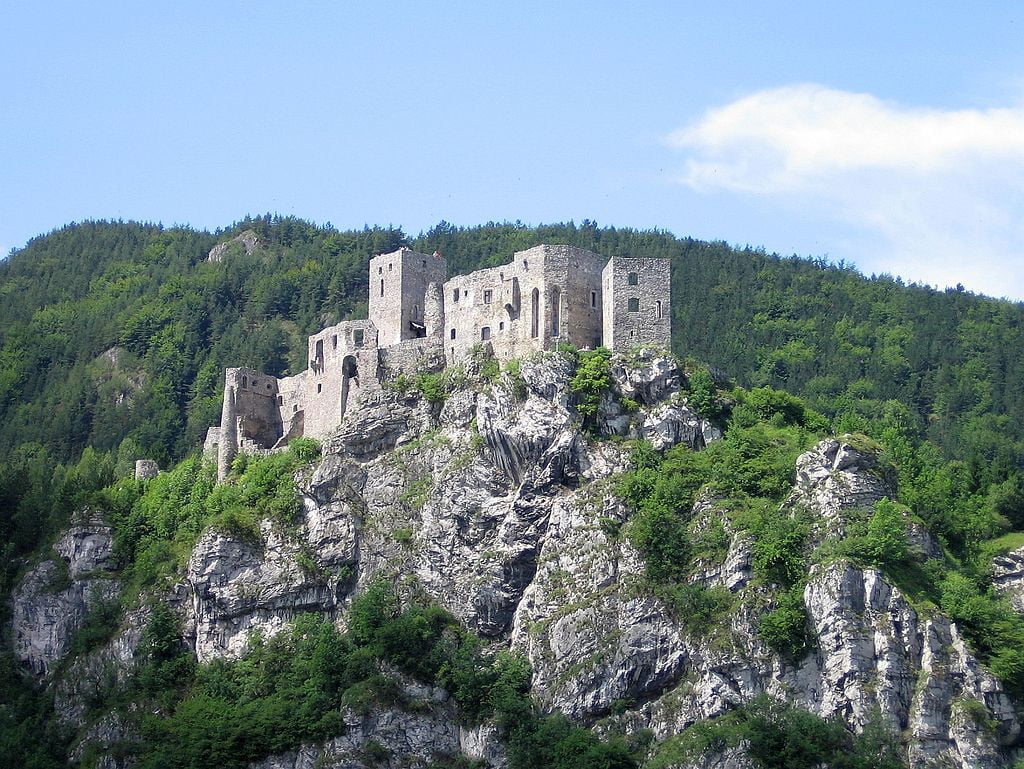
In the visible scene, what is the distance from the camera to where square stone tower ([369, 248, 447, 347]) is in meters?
88.8

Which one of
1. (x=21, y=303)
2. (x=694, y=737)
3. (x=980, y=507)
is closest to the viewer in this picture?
(x=694, y=737)

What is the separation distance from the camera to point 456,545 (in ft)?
258

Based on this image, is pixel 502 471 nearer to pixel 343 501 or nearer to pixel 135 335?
pixel 343 501

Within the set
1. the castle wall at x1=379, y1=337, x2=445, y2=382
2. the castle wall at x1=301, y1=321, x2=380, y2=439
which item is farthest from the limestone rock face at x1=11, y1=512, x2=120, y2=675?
the castle wall at x1=379, y1=337, x2=445, y2=382

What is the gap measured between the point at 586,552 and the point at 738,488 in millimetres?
7416

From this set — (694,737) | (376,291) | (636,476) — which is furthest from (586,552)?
(376,291)

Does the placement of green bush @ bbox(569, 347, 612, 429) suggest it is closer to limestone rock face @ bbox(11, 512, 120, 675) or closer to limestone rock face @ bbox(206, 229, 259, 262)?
limestone rock face @ bbox(11, 512, 120, 675)

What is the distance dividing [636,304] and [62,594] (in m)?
33.5

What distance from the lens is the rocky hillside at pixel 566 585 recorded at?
68.4 metres

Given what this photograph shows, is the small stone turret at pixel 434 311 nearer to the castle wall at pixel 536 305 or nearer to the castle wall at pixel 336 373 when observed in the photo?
the castle wall at pixel 536 305

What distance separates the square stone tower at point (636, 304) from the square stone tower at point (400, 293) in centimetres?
1073

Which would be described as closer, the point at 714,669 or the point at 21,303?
the point at 714,669

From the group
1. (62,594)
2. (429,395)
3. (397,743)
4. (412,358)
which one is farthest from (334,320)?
(397,743)

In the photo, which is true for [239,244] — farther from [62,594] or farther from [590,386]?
[590,386]
